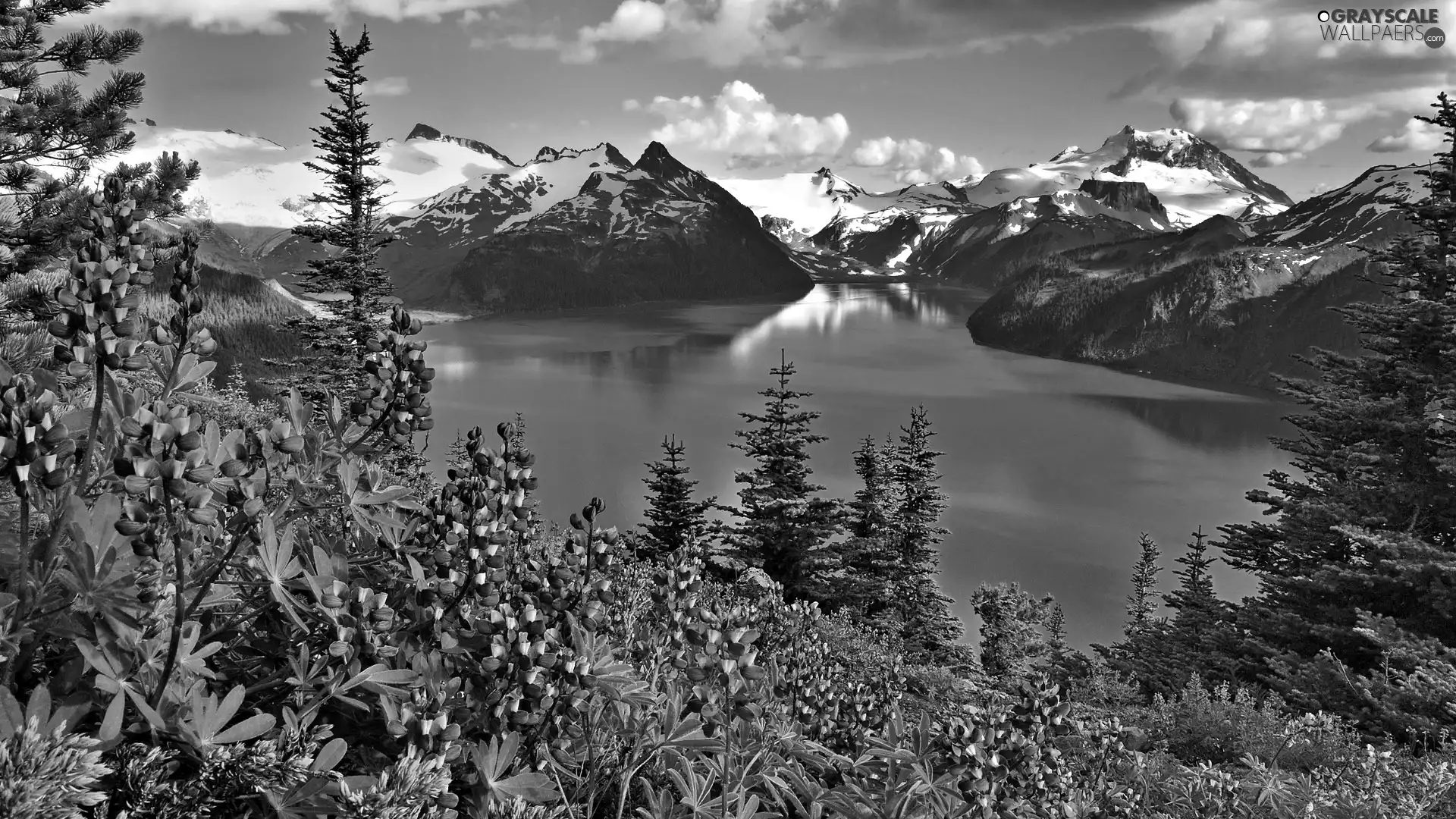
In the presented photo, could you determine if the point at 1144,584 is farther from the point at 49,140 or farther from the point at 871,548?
the point at 49,140

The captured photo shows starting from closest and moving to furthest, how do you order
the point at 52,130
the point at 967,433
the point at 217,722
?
1. the point at 217,722
2. the point at 52,130
3. the point at 967,433

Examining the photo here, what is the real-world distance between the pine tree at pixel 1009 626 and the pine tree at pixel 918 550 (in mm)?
3515

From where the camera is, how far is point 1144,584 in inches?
1500

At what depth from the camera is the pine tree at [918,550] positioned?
25.6 meters

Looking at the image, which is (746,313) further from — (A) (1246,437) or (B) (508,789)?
(B) (508,789)

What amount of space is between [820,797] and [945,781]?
340mm

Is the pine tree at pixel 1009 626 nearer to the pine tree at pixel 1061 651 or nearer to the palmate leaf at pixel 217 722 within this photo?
the pine tree at pixel 1061 651

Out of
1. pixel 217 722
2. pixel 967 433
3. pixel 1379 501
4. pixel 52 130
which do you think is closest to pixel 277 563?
pixel 217 722

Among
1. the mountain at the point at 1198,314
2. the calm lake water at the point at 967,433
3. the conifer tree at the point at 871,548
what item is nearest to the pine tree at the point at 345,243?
the calm lake water at the point at 967,433

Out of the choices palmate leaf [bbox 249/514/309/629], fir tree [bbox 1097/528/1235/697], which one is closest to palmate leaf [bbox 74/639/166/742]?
palmate leaf [bbox 249/514/309/629]

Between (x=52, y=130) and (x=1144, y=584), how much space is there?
42.3 m

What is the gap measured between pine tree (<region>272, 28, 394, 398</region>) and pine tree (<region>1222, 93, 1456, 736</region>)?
72.7ft

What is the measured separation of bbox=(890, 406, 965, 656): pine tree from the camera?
25.6m

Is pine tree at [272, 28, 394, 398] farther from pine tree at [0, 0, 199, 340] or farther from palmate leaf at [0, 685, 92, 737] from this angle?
palmate leaf at [0, 685, 92, 737]
